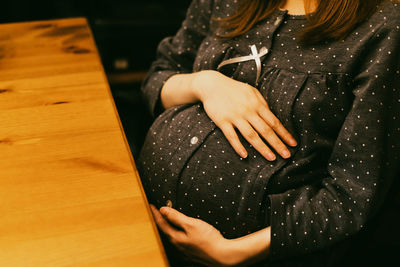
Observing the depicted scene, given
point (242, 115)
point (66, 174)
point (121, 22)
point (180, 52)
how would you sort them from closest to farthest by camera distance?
point (66, 174) → point (242, 115) → point (180, 52) → point (121, 22)

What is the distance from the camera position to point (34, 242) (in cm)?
46

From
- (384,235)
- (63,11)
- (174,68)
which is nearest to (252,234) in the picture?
(174,68)

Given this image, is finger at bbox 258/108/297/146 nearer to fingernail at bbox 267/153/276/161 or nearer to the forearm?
fingernail at bbox 267/153/276/161

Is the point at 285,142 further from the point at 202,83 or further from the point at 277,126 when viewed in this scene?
the point at 202,83

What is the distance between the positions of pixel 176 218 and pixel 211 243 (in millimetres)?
84

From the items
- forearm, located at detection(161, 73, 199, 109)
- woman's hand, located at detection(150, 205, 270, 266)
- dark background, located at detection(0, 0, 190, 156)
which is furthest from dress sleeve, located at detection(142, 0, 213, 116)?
dark background, located at detection(0, 0, 190, 156)

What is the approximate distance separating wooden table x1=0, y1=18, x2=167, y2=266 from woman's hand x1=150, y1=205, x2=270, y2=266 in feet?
0.72

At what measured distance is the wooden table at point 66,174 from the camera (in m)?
0.46

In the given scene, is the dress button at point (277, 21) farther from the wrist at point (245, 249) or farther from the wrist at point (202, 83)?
the wrist at point (245, 249)

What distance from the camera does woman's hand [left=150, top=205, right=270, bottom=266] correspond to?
71 centimetres

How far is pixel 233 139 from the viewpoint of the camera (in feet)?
2.54

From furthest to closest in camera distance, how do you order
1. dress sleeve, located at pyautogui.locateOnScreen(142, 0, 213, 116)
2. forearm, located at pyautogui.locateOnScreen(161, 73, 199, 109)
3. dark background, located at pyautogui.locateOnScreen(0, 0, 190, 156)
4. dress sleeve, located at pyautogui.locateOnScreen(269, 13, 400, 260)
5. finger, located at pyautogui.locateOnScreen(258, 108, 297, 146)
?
dark background, located at pyautogui.locateOnScreen(0, 0, 190, 156) → dress sleeve, located at pyautogui.locateOnScreen(142, 0, 213, 116) → forearm, located at pyautogui.locateOnScreen(161, 73, 199, 109) → finger, located at pyautogui.locateOnScreen(258, 108, 297, 146) → dress sleeve, located at pyautogui.locateOnScreen(269, 13, 400, 260)

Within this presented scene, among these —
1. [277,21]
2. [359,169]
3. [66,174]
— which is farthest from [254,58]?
[66,174]

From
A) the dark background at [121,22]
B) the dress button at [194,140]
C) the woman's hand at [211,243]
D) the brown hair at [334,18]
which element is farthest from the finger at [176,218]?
the dark background at [121,22]
